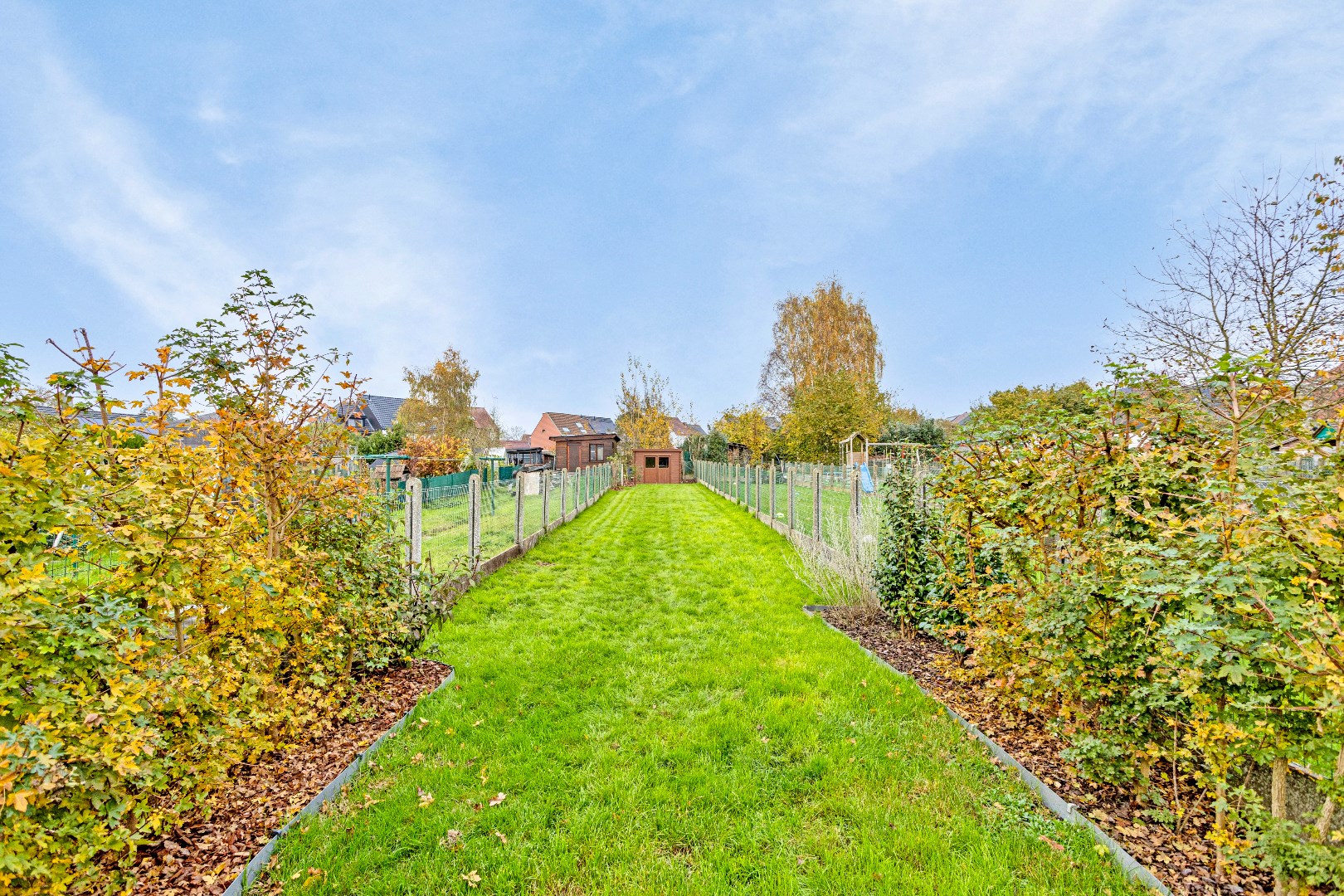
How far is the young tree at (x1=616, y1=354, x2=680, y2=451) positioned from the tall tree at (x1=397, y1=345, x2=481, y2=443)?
11.2 metres

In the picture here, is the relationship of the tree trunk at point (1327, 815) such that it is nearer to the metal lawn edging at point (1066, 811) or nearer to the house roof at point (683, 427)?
the metal lawn edging at point (1066, 811)

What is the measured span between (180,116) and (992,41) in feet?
51.6

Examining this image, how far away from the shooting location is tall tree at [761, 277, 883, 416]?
108ft

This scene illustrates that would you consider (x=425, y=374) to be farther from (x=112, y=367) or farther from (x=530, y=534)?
(x=112, y=367)

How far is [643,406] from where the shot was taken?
36.2 meters

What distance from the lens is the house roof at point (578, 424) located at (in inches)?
2084

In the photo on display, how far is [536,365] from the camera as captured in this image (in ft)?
162

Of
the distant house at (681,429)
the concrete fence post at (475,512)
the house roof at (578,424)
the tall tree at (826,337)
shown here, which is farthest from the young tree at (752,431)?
the concrete fence post at (475,512)

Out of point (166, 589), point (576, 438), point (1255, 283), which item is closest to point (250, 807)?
point (166, 589)

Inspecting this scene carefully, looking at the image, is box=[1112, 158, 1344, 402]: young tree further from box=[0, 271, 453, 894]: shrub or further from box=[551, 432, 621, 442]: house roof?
box=[551, 432, 621, 442]: house roof

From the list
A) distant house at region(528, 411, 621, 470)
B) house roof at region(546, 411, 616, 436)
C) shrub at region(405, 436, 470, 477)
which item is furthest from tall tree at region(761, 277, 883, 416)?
house roof at region(546, 411, 616, 436)

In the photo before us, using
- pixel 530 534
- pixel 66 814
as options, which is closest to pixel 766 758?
pixel 66 814

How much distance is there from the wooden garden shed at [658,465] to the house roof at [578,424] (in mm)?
15574

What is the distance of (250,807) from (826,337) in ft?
112
